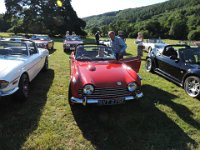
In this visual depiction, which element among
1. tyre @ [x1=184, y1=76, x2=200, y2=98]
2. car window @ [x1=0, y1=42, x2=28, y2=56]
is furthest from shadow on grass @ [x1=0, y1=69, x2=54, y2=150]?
tyre @ [x1=184, y1=76, x2=200, y2=98]

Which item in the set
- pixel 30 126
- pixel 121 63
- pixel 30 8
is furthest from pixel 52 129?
pixel 30 8

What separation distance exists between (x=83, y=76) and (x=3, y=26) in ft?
316

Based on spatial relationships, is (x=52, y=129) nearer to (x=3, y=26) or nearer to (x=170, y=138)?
(x=170, y=138)

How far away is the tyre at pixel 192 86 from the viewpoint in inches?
243

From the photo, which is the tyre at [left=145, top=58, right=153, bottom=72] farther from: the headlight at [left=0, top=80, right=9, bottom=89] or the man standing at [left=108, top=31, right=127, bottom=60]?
the headlight at [left=0, top=80, right=9, bottom=89]

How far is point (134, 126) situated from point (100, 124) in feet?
2.30

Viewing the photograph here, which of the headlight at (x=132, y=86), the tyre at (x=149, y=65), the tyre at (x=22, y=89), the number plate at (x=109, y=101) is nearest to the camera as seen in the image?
the number plate at (x=109, y=101)

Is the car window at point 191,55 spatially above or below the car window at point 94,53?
below

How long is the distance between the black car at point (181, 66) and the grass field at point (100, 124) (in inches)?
16.3

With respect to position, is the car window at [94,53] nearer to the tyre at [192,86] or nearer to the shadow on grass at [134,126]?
the shadow on grass at [134,126]

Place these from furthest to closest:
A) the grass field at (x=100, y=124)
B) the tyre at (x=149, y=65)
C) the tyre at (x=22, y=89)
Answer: the tyre at (x=149, y=65)
the tyre at (x=22, y=89)
the grass field at (x=100, y=124)

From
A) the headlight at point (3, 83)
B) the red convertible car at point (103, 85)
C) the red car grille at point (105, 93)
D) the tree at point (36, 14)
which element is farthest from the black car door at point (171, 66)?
the tree at point (36, 14)

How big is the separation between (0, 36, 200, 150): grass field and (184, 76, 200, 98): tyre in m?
0.18

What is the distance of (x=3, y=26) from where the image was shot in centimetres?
9038
